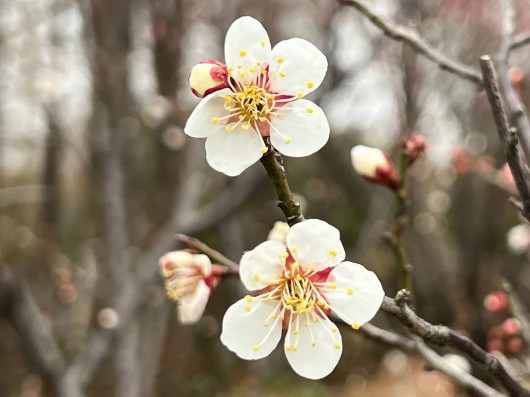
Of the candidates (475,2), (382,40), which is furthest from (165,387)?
(475,2)

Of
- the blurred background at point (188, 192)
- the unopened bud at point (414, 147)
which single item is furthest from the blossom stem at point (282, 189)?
the blurred background at point (188, 192)

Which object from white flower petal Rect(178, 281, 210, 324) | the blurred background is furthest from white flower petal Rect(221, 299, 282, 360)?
the blurred background

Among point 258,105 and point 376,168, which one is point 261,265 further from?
point 376,168

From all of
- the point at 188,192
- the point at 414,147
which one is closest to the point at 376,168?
the point at 414,147

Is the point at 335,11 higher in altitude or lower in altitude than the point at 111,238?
higher

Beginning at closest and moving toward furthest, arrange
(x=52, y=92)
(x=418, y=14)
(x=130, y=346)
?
(x=130, y=346), (x=52, y=92), (x=418, y=14)

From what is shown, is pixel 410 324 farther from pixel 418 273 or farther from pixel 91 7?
pixel 418 273
